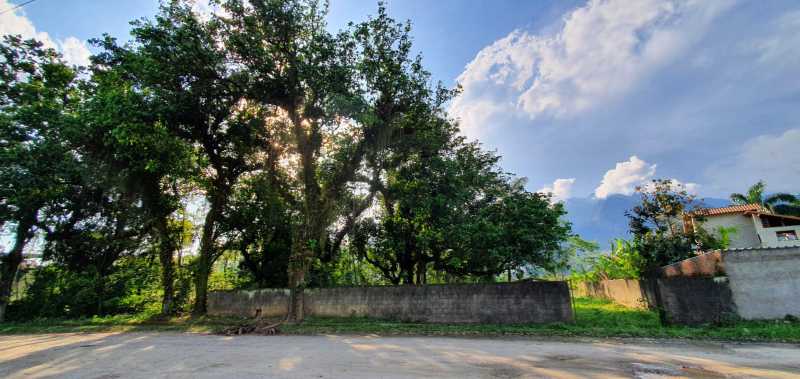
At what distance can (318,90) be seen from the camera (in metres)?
13.2

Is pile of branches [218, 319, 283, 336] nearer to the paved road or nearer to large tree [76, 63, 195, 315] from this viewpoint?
the paved road

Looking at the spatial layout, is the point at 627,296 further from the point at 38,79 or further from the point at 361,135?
the point at 38,79

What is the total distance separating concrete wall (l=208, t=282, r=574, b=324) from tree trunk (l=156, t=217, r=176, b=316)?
152 inches

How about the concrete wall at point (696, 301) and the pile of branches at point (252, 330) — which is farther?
the pile of branches at point (252, 330)

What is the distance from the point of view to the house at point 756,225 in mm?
25438

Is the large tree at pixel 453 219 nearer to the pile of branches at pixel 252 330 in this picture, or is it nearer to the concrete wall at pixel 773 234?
the pile of branches at pixel 252 330

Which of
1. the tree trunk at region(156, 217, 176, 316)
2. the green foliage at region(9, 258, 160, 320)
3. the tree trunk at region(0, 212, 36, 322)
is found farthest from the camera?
the green foliage at region(9, 258, 160, 320)

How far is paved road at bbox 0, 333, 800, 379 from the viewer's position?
5.74 meters

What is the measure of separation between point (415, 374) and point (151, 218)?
56.0 feet

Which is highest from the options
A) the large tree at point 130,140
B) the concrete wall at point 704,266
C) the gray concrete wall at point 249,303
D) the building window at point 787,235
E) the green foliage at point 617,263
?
the large tree at point 130,140

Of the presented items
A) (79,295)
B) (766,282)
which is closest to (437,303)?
(766,282)

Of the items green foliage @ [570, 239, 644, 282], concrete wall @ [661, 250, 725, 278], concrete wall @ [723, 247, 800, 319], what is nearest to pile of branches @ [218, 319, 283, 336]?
concrete wall @ [661, 250, 725, 278]

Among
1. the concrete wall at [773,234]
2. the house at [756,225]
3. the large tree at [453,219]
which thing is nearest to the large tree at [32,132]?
the large tree at [453,219]

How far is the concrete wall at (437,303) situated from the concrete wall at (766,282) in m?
4.78
